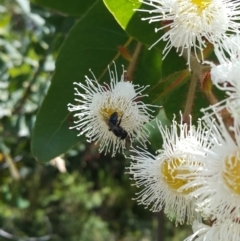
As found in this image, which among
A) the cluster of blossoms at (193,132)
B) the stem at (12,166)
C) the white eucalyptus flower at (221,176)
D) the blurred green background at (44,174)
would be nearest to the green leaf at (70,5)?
the blurred green background at (44,174)

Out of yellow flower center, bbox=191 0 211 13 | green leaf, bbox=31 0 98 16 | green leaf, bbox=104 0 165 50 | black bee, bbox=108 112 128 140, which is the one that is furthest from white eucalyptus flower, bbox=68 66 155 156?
green leaf, bbox=31 0 98 16

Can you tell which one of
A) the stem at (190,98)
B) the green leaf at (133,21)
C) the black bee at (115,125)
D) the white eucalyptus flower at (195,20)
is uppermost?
the white eucalyptus flower at (195,20)

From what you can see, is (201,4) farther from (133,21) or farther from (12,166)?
(12,166)

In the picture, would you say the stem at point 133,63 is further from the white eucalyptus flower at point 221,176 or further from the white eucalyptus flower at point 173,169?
the white eucalyptus flower at point 221,176

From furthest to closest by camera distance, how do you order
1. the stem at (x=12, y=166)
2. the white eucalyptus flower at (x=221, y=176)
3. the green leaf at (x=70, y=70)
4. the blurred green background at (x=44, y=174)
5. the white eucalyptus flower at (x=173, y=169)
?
1. the stem at (x=12, y=166)
2. the blurred green background at (x=44, y=174)
3. the green leaf at (x=70, y=70)
4. the white eucalyptus flower at (x=173, y=169)
5. the white eucalyptus flower at (x=221, y=176)

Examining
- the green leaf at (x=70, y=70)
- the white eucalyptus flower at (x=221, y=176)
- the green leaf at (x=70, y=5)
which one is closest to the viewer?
the white eucalyptus flower at (x=221, y=176)

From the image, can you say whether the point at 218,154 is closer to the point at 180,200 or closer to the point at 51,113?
the point at 180,200

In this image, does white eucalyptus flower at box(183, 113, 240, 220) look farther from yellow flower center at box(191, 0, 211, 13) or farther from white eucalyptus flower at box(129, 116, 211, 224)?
yellow flower center at box(191, 0, 211, 13)

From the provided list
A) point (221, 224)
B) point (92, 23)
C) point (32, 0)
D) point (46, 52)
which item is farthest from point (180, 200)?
point (46, 52)
